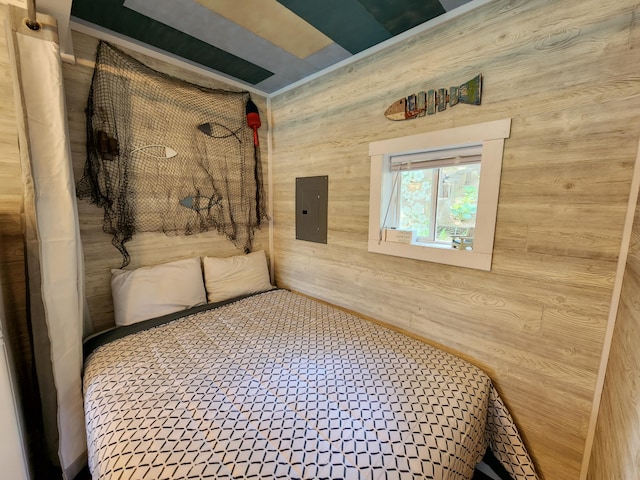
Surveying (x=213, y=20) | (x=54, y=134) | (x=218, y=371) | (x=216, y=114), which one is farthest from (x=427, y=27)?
(x=218, y=371)

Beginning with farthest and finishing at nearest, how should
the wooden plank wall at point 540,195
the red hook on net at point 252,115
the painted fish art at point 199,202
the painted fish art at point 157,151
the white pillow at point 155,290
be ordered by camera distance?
the red hook on net at point 252,115 → the painted fish art at point 199,202 → the painted fish art at point 157,151 → the white pillow at point 155,290 → the wooden plank wall at point 540,195

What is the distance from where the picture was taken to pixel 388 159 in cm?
177

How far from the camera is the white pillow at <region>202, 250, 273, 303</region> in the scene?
6.98ft

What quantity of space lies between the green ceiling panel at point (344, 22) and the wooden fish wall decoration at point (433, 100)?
16.3 inches

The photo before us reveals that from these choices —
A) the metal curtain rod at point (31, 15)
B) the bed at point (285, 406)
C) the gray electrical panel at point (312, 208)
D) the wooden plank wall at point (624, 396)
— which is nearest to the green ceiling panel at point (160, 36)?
the metal curtain rod at point (31, 15)

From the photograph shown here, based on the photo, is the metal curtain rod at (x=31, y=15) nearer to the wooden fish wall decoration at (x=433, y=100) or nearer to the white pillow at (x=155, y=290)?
the white pillow at (x=155, y=290)

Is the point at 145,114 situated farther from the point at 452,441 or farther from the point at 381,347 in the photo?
the point at 452,441

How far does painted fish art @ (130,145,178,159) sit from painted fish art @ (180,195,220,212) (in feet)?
1.11

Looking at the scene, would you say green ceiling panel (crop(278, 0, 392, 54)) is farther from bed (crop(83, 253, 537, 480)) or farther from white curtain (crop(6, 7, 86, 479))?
bed (crop(83, 253, 537, 480))

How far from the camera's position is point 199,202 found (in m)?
2.16

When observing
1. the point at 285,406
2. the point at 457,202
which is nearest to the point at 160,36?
the point at 457,202

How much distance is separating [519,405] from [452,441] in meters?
0.61

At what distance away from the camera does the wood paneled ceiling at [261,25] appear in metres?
1.37

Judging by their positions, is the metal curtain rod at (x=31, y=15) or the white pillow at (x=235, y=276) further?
the white pillow at (x=235, y=276)
